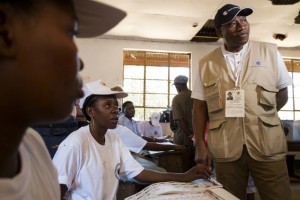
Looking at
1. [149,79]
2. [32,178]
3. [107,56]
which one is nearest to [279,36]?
[149,79]

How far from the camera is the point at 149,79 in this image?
23.3 ft

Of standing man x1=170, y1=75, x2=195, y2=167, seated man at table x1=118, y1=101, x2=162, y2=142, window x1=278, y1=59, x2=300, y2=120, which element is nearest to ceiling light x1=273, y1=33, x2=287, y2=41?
window x1=278, y1=59, x2=300, y2=120

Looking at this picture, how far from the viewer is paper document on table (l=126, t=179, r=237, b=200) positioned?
135 centimetres

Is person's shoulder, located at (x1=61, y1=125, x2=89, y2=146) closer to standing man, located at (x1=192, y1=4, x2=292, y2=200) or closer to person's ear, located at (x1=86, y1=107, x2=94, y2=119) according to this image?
person's ear, located at (x1=86, y1=107, x2=94, y2=119)

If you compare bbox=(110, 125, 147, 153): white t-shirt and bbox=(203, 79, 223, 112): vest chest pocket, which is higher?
bbox=(203, 79, 223, 112): vest chest pocket

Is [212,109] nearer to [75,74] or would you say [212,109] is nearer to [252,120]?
[252,120]

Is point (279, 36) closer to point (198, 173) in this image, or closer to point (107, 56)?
point (107, 56)

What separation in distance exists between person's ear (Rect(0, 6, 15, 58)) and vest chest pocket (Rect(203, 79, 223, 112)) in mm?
1459

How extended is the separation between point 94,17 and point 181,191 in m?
0.95

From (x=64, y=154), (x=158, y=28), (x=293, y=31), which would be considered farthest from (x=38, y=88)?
(x=293, y=31)

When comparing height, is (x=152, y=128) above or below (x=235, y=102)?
below

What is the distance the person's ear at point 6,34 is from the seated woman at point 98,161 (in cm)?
104

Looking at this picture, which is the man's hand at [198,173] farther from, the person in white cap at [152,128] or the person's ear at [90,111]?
the person in white cap at [152,128]

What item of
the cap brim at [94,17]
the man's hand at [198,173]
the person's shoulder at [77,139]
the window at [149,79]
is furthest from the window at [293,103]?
Answer: the cap brim at [94,17]
